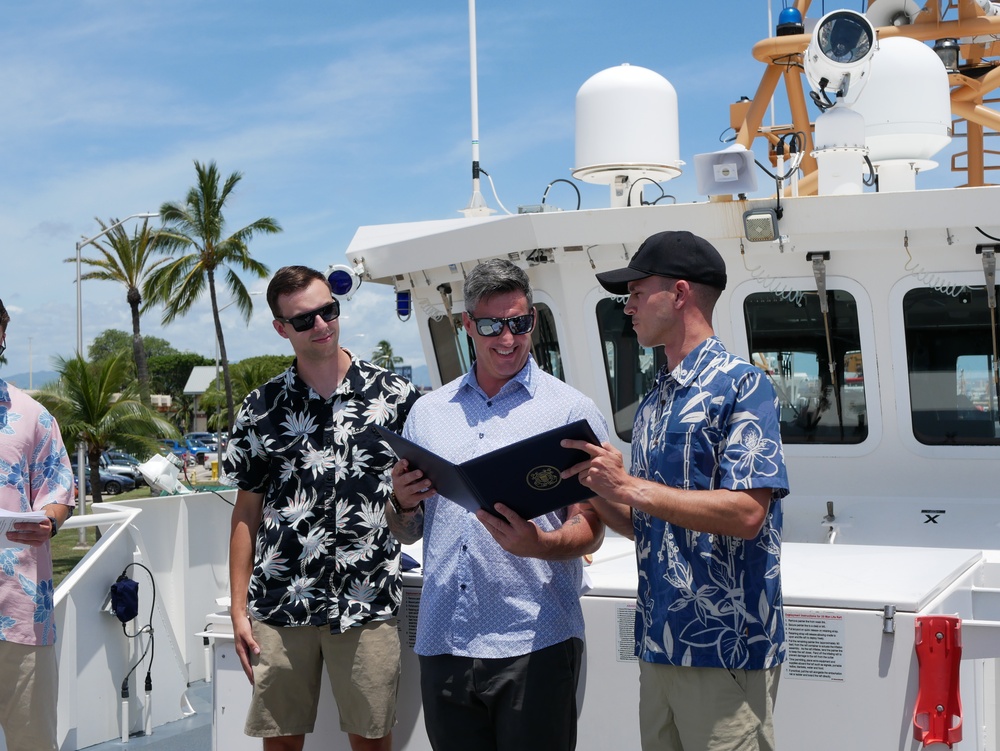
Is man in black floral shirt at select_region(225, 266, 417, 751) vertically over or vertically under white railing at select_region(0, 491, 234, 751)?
over

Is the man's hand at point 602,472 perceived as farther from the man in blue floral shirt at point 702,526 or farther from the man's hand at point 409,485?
the man's hand at point 409,485

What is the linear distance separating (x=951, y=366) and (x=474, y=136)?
3328mm

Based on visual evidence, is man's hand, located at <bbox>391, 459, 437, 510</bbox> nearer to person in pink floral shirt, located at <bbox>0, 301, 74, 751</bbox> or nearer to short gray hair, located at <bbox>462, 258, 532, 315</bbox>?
short gray hair, located at <bbox>462, 258, 532, 315</bbox>

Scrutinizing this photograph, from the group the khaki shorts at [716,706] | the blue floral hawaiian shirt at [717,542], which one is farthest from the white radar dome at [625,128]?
the khaki shorts at [716,706]

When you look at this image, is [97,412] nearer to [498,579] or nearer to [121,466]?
[121,466]

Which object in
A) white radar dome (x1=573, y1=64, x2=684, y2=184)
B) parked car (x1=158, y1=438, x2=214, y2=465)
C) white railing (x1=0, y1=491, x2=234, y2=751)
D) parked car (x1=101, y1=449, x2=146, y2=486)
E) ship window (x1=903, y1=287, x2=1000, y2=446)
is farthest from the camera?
parked car (x1=158, y1=438, x2=214, y2=465)

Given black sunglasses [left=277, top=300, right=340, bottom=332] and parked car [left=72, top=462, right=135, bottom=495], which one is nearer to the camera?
black sunglasses [left=277, top=300, right=340, bottom=332]

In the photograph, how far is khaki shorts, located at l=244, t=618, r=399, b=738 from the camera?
338 centimetres

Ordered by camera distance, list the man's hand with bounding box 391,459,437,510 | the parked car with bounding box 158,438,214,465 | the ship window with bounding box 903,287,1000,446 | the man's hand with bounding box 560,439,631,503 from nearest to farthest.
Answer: the man's hand with bounding box 560,439,631,503 → the man's hand with bounding box 391,459,437,510 → the ship window with bounding box 903,287,1000,446 → the parked car with bounding box 158,438,214,465

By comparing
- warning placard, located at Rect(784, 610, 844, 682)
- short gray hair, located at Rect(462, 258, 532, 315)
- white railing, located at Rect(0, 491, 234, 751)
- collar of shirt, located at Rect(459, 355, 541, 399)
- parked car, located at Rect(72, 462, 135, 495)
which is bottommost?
parked car, located at Rect(72, 462, 135, 495)

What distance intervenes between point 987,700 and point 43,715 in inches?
129

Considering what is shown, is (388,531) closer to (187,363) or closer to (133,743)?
(133,743)

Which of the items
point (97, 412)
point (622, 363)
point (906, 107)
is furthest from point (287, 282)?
point (97, 412)

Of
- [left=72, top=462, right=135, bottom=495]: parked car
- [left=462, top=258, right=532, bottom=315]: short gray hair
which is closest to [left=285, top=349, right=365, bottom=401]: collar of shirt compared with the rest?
[left=462, top=258, right=532, bottom=315]: short gray hair
